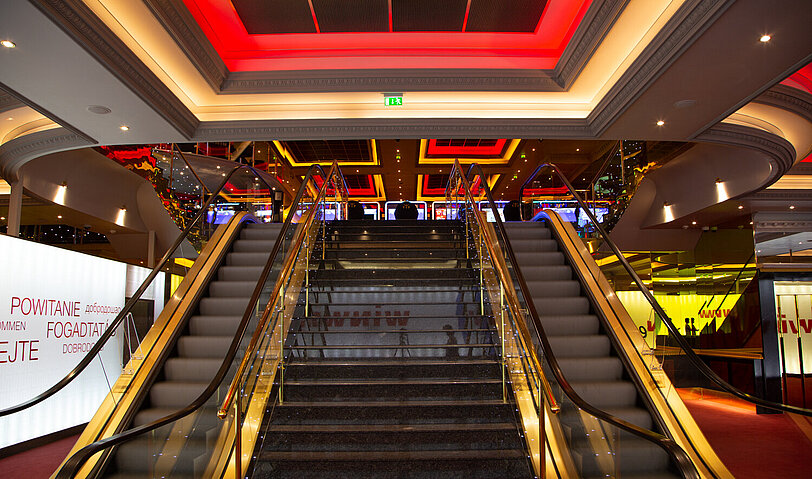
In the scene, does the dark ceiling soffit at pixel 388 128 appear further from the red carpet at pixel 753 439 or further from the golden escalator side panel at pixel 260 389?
the red carpet at pixel 753 439

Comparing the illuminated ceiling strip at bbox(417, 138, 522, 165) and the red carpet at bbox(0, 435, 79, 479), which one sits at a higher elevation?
the illuminated ceiling strip at bbox(417, 138, 522, 165)

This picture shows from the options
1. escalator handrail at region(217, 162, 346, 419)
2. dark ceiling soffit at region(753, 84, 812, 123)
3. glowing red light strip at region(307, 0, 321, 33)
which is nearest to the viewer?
escalator handrail at region(217, 162, 346, 419)

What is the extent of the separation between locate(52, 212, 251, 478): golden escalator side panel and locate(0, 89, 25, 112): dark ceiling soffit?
3057 millimetres

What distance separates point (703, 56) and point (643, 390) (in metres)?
3.21

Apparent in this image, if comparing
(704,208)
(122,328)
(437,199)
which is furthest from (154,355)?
(437,199)

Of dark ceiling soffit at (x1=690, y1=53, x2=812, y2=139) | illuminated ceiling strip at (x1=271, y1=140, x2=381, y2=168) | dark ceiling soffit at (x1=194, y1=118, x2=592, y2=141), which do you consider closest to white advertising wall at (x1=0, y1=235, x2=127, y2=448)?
dark ceiling soffit at (x1=194, y1=118, x2=592, y2=141)

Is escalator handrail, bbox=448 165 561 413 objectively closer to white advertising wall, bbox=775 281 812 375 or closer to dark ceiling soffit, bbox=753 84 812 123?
dark ceiling soffit, bbox=753 84 812 123

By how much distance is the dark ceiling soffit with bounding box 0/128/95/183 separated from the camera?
736 cm

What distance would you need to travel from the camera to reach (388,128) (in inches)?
316

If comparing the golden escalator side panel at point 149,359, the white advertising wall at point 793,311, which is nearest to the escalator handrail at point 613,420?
the golden escalator side panel at point 149,359

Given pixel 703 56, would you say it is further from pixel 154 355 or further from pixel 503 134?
pixel 154 355

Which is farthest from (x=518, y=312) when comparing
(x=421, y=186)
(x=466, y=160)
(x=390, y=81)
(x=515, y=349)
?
(x=421, y=186)

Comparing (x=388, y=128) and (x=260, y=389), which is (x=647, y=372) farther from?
(x=388, y=128)

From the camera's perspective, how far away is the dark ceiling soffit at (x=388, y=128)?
7.86 m
